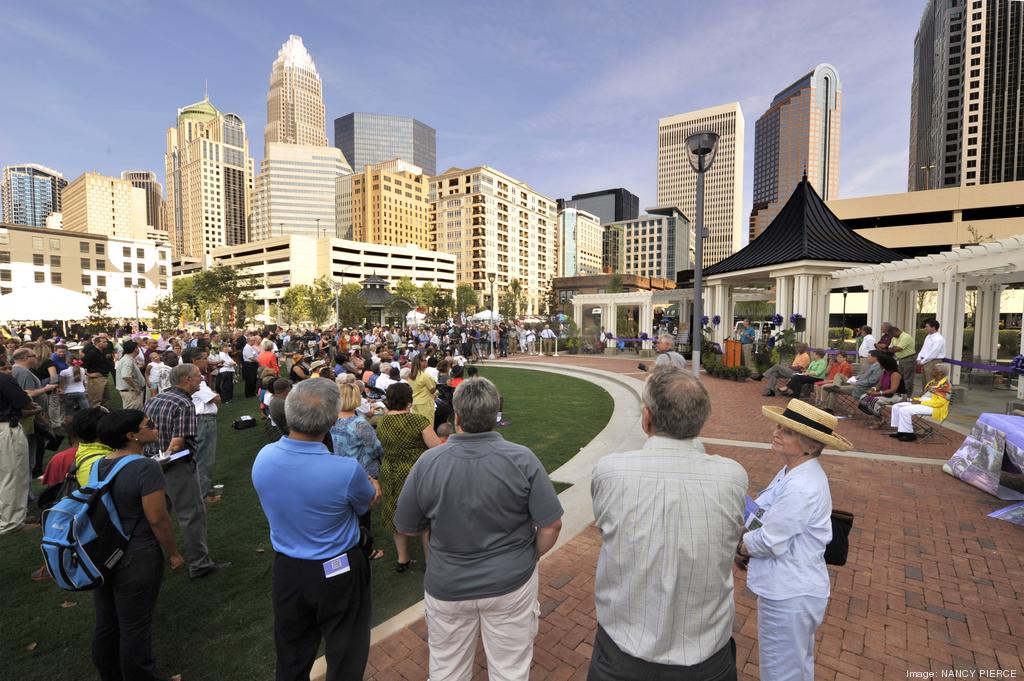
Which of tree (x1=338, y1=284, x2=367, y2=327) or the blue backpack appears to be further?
tree (x1=338, y1=284, x2=367, y2=327)

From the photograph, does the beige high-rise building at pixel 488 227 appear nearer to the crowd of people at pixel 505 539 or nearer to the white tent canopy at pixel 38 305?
the white tent canopy at pixel 38 305

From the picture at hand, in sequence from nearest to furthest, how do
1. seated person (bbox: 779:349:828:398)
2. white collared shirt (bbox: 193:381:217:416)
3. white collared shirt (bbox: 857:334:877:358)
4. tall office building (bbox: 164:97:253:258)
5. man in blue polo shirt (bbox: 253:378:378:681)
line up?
man in blue polo shirt (bbox: 253:378:378:681)
white collared shirt (bbox: 193:381:217:416)
seated person (bbox: 779:349:828:398)
white collared shirt (bbox: 857:334:877:358)
tall office building (bbox: 164:97:253:258)

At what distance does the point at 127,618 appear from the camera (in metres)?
2.67

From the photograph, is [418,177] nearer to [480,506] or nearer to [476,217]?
[476,217]

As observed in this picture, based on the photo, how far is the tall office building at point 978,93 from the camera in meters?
75.8

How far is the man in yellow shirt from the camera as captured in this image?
33.7 ft

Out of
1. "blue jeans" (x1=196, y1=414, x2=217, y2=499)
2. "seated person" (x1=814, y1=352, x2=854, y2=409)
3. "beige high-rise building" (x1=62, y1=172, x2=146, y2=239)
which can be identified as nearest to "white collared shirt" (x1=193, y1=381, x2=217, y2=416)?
"blue jeans" (x1=196, y1=414, x2=217, y2=499)

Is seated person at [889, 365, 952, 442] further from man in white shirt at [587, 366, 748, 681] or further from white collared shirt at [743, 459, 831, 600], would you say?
man in white shirt at [587, 366, 748, 681]

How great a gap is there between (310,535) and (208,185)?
211m

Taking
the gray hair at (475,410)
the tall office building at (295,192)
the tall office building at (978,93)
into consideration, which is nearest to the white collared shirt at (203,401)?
the gray hair at (475,410)

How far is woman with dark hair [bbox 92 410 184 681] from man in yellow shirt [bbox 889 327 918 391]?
12.5 m

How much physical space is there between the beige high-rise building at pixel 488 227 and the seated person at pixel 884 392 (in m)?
102

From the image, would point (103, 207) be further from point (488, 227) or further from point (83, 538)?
point (83, 538)

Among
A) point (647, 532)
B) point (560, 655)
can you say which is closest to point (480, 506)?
point (647, 532)
